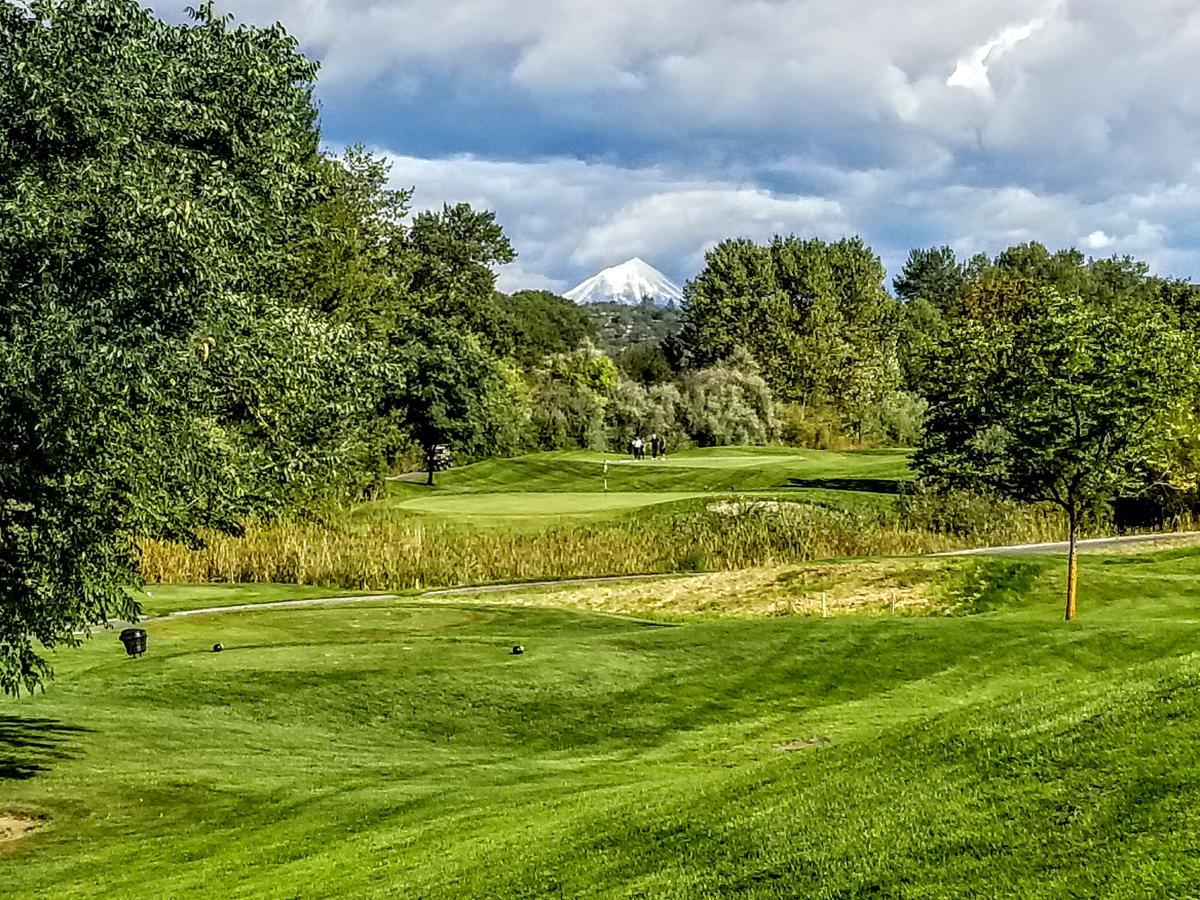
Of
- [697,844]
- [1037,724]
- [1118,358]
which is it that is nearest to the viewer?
[697,844]

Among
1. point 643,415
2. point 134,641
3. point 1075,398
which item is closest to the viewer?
point 134,641

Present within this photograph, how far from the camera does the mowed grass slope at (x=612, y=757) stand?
797 centimetres

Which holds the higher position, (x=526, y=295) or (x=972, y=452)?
(x=526, y=295)

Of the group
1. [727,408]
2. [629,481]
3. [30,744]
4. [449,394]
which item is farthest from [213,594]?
[727,408]

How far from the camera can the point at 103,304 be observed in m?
11.3

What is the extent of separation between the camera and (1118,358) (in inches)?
957

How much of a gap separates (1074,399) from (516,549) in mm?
18471

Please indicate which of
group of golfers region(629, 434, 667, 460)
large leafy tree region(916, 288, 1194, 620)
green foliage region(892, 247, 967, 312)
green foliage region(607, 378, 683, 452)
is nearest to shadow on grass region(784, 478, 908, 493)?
group of golfers region(629, 434, 667, 460)

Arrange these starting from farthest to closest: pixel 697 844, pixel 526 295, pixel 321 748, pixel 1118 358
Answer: pixel 526 295 → pixel 1118 358 → pixel 321 748 → pixel 697 844

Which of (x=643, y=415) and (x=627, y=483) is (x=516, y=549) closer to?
(x=627, y=483)

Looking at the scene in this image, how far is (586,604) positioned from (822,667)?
1272 cm

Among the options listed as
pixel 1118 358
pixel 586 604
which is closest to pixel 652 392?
pixel 586 604

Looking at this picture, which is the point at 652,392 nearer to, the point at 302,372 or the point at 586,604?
the point at 586,604

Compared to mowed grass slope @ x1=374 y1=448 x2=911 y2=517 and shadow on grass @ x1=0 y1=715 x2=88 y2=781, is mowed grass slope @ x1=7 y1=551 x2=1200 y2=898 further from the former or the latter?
mowed grass slope @ x1=374 y1=448 x2=911 y2=517
